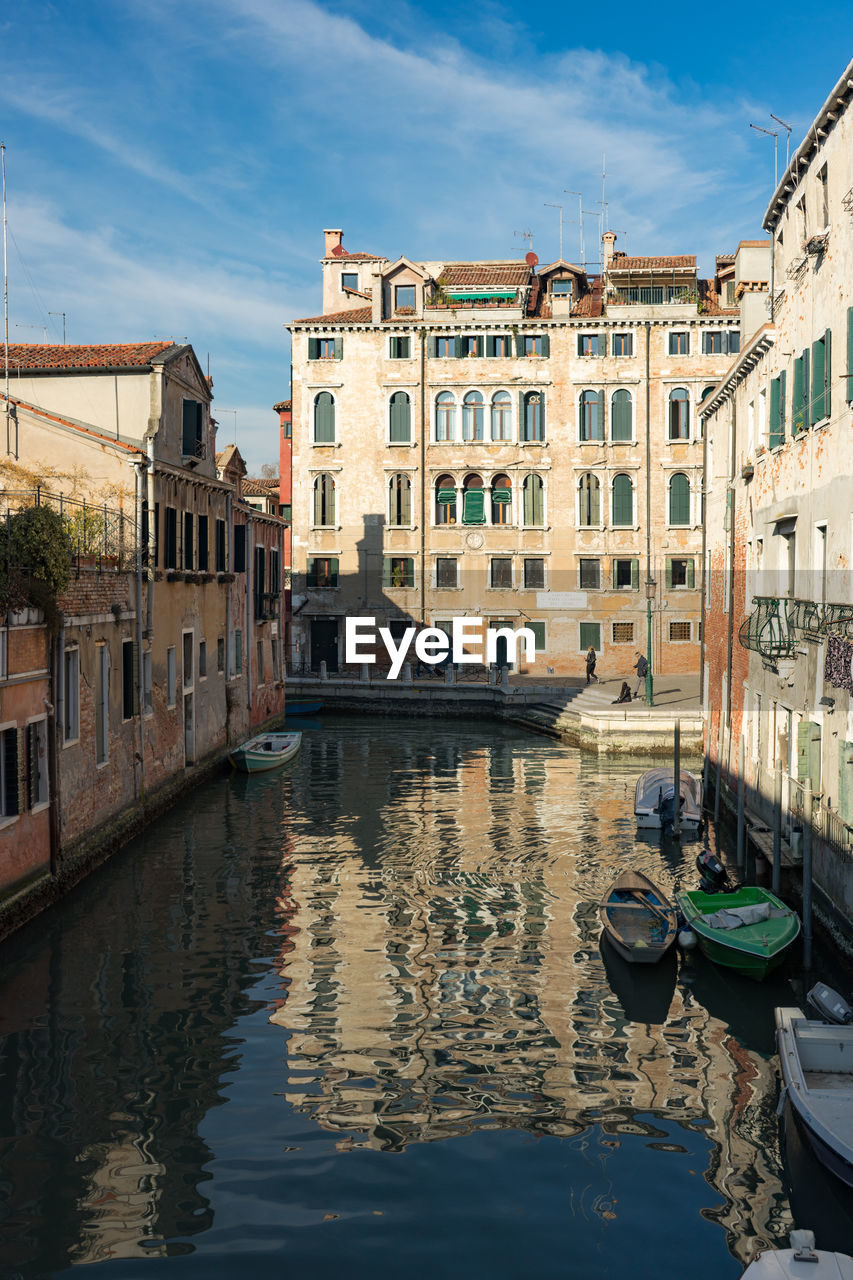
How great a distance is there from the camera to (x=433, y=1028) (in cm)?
1280

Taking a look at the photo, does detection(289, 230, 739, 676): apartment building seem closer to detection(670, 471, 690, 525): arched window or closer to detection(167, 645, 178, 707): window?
detection(670, 471, 690, 525): arched window

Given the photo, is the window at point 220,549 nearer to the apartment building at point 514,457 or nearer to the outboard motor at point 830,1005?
the apartment building at point 514,457

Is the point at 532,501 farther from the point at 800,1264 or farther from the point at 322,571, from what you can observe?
the point at 800,1264

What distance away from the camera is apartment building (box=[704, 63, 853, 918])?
14797 millimetres

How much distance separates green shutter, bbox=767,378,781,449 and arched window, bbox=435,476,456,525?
25927mm

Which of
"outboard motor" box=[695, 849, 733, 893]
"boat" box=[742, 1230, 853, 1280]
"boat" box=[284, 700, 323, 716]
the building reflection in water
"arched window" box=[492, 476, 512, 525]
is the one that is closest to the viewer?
"boat" box=[742, 1230, 853, 1280]

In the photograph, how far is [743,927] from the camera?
1510 cm

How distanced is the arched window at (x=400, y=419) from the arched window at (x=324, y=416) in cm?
240

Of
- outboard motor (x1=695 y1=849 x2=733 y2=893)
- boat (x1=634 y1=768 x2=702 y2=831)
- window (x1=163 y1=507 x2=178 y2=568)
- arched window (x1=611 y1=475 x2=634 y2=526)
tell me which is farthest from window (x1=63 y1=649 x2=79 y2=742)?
arched window (x1=611 y1=475 x2=634 y2=526)

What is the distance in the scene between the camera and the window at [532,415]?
45.2 meters

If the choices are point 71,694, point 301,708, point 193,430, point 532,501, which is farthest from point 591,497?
point 71,694

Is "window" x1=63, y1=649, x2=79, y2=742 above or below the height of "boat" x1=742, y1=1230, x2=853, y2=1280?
above

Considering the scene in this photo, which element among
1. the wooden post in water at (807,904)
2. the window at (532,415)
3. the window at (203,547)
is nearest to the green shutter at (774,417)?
the wooden post in water at (807,904)

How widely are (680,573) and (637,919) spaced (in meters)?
30.3
